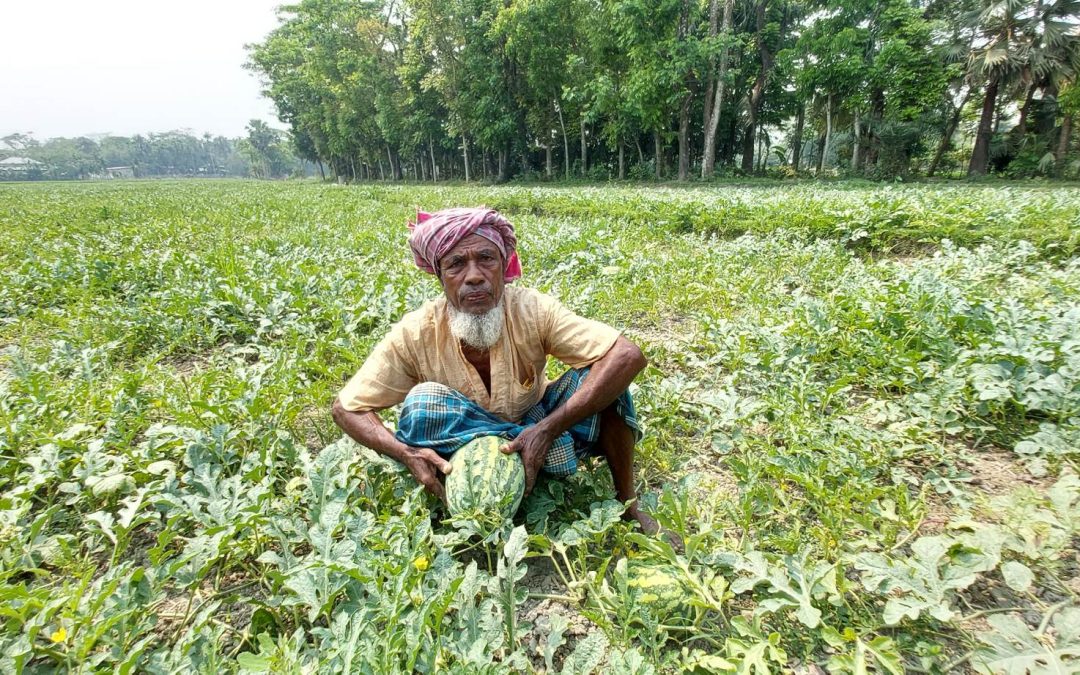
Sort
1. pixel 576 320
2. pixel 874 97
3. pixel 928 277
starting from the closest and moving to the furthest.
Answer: pixel 576 320 < pixel 928 277 < pixel 874 97

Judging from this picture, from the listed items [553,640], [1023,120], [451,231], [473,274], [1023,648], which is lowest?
[553,640]

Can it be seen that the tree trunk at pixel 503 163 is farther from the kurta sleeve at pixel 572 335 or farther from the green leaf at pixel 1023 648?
the green leaf at pixel 1023 648

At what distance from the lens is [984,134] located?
2455 centimetres

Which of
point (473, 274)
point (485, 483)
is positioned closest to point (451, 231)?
point (473, 274)

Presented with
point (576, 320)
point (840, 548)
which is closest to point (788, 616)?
point (840, 548)

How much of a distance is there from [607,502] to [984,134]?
3279 centimetres

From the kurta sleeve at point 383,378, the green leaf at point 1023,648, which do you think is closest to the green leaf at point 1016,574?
the green leaf at point 1023,648

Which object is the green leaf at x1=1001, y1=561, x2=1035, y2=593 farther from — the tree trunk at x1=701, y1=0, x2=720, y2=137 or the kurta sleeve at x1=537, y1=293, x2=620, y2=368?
the tree trunk at x1=701, y1=0, x2=720, y2=137

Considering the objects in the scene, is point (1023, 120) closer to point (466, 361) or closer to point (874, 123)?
point (874, 123)

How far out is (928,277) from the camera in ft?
13.5

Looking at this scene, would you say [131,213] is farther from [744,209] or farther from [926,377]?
[926,377]

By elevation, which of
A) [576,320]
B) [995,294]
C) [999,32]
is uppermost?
[999,32]

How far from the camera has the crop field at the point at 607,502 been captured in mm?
1705

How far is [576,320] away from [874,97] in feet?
106
